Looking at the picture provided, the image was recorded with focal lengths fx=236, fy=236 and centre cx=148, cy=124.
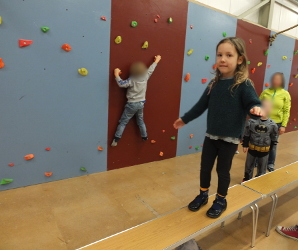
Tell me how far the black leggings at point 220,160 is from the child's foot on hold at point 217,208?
60 millimetres

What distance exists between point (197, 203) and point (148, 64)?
6.29 ft

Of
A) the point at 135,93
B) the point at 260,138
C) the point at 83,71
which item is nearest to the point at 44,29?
the point at 83,71

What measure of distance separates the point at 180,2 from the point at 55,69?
1.85 meters

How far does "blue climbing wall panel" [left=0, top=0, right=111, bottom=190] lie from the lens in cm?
218

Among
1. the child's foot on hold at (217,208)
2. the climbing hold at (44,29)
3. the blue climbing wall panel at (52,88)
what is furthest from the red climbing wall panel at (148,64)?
the child's foot on hold at (217,208)

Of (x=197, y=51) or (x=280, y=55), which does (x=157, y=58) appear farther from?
(x=280, y=55)

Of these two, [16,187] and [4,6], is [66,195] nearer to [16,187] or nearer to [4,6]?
[16,187]

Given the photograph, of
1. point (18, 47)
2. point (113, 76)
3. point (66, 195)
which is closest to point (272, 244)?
point (66, 195)

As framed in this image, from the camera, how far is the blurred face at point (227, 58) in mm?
1403

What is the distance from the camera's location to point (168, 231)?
Answer: 1.42 meters

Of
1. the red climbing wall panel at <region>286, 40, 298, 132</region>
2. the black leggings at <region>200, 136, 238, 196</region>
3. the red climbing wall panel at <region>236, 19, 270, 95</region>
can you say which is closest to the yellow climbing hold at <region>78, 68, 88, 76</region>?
the black leggings at <region>200, 136, 238, 196</region>

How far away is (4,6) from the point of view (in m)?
2.05

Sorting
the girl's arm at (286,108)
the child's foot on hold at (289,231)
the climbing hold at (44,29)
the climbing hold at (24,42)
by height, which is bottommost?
the child's foot on hold at (289,231)

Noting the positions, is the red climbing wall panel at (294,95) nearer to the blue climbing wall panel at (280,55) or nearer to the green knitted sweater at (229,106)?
the blue climbing wall panel at (280,55)
